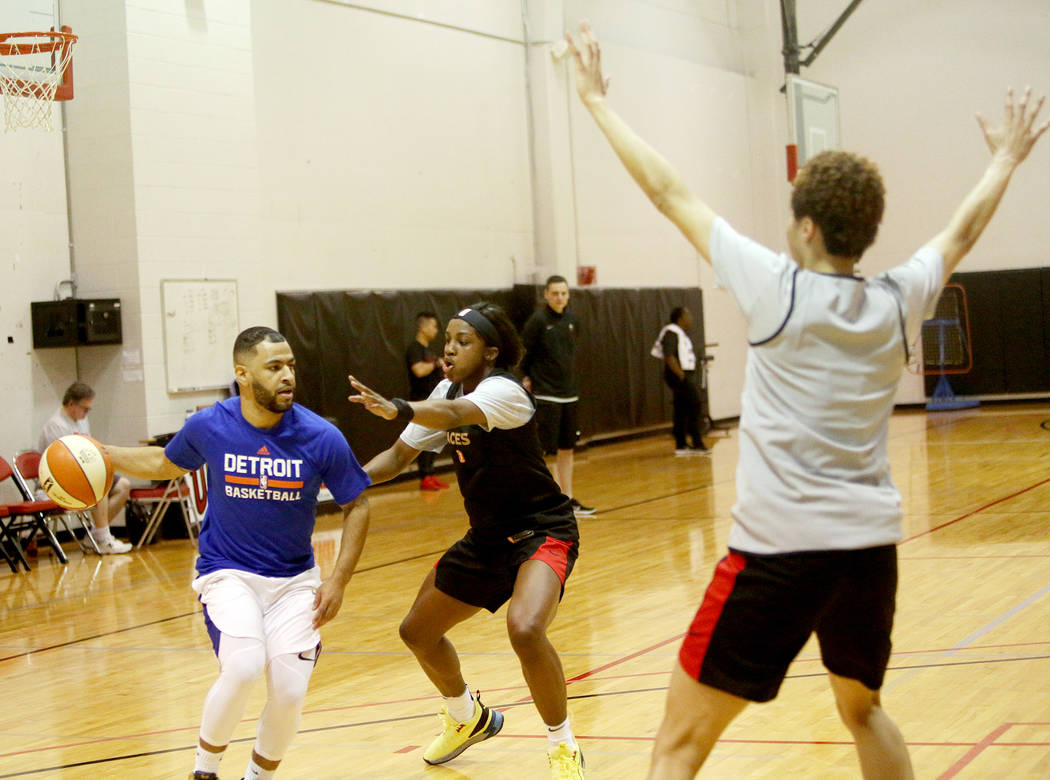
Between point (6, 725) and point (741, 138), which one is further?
point (741, 138)

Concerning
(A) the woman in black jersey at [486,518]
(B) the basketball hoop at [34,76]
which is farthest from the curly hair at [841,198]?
(B) the basketball hoop at [34,76]

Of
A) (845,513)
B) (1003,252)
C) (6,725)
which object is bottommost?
(6,725)

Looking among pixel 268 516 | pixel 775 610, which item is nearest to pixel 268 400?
pixel 268 516

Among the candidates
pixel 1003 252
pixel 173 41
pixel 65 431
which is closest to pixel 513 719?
pixel 65 431

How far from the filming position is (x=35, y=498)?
1048 cm

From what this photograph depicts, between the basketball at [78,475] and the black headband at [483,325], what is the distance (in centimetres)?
145

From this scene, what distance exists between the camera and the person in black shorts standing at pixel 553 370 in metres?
10.3

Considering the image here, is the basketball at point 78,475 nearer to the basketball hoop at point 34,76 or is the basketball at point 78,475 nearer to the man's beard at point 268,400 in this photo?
the man's beard at point 268,400

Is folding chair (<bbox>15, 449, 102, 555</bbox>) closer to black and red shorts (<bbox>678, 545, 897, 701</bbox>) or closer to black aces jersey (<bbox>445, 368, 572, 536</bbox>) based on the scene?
black aces jersey (<bbox>445, 368, 572, 536</bbox>)

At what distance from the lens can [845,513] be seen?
260 cm

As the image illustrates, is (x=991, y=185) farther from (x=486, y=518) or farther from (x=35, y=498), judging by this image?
(x=35, y=498)

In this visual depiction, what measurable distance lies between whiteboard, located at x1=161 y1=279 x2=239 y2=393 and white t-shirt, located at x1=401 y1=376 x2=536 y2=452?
7662mm

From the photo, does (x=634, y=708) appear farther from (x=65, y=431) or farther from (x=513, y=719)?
(x=65, y=431)

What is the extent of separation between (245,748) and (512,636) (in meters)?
1.61
